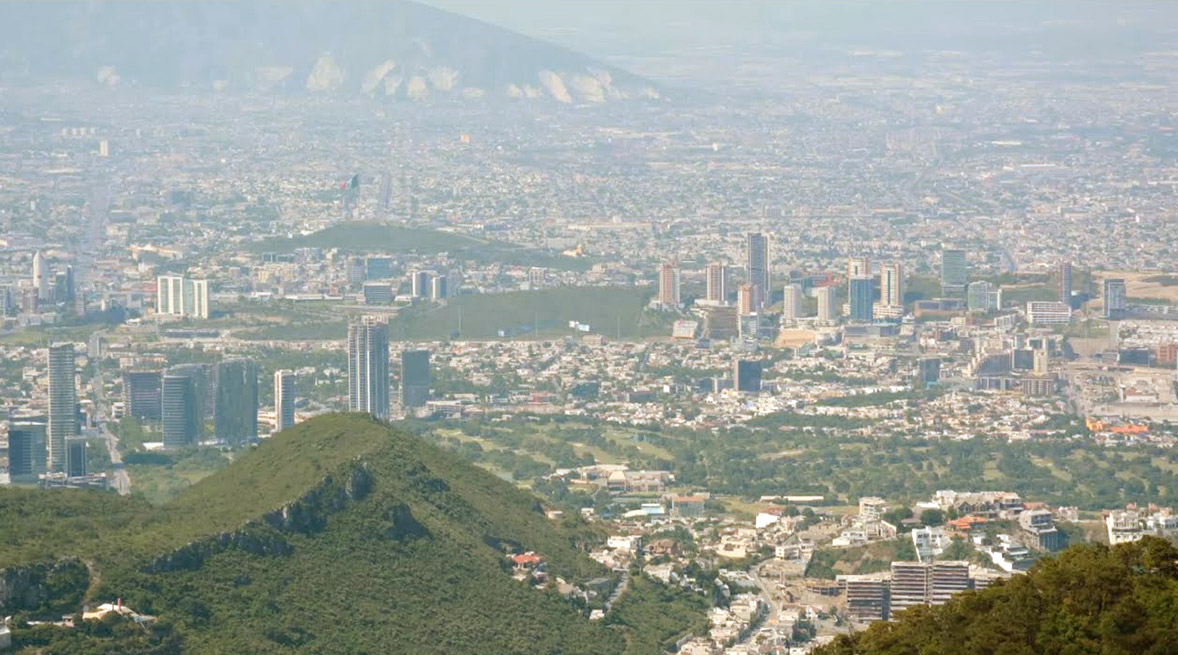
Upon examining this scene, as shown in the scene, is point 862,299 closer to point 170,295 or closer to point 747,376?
point 747,376

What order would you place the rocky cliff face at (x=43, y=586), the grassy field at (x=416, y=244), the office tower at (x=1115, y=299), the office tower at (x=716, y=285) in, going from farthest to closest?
the grassy field at (x=416, y=244) < the office tower at (x=716, y=285) < the office tower at (x=1115, y=299) < the rocky cliff face at (x=43, y=586)

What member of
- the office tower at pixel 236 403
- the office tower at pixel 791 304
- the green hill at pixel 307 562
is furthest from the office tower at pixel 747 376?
the green hill at pixel 307 562

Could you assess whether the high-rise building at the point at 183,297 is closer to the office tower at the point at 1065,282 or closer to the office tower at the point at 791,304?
the office tower at the point at 791,304

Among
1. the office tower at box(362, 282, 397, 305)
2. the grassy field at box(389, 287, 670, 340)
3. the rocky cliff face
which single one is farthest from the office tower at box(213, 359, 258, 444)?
the rocky cliff face

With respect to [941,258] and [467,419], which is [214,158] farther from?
[467,419]

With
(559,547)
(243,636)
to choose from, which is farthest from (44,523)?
(559,547)

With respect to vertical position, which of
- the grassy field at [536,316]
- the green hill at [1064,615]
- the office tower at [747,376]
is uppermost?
the green hill at [1064,615]

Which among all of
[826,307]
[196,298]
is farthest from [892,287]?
[196,298]
